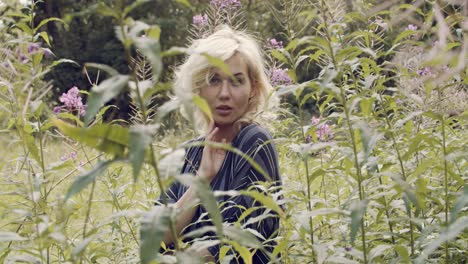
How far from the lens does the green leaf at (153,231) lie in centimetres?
125

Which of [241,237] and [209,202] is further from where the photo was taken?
[241,237]

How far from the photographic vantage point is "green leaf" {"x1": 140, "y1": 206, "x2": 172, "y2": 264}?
125 centimetres

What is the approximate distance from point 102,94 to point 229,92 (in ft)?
6.14

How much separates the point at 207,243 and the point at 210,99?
64.3 inches

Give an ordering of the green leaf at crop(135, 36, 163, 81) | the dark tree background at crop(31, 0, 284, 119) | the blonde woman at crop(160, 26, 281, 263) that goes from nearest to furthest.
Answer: the green leaf at crop(135, 36, 163, 81) → the blonde woman at crop(160, 26, 281, 263) → the dark tree background at crop(31, 0, 284, 119)

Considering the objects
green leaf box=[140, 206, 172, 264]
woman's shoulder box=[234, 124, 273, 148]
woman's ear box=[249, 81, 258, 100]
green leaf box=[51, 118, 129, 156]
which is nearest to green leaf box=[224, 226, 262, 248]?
green leaf box=[140, 206, 172, 264]

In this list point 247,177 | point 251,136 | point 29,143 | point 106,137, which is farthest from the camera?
point 251,136

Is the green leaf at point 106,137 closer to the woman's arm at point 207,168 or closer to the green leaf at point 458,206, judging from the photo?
the green leaf at point 458,206

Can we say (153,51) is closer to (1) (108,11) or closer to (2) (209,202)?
(1) (108,11)

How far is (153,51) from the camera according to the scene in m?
1.27

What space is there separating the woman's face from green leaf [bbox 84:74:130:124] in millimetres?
1808

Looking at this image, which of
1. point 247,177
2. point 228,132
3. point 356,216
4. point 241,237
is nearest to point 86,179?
point 241,237

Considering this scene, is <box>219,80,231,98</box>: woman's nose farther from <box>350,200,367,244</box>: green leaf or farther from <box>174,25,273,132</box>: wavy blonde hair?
<box>350,200,367,244</box>: green leaf

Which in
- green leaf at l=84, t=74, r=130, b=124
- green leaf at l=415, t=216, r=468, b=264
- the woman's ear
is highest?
the woman's ear
